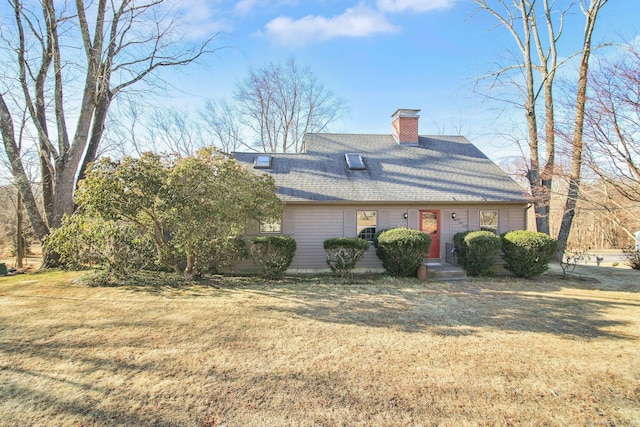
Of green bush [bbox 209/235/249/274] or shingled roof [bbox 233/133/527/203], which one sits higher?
shingled roof [bbox 233/133/527/203]

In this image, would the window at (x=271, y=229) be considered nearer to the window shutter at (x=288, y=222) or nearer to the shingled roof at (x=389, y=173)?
the window shutter at (x=288, y=222)

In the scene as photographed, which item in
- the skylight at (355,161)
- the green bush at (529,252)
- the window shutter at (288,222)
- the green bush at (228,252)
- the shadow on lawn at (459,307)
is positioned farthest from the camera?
the skylight at (355,161)

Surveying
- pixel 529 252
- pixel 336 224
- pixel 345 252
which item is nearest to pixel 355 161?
pixel 336 224

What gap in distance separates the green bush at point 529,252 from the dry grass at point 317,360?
1898 mm

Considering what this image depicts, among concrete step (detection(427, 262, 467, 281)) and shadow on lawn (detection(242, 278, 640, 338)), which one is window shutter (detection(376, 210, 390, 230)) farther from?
shadow on lawn (detection(242, 278, 640, 338))

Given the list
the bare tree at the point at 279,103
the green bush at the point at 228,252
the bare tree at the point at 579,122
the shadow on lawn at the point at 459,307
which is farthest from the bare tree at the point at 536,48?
the bare tree at the point at 279,103

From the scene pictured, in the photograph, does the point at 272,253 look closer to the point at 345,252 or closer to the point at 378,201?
the point at 345,252

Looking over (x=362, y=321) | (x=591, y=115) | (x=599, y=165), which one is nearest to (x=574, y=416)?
(x=362, y=321)

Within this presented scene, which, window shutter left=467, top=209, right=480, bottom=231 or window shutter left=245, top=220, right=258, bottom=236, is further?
window shutter left=467, top=209, right=480, bottom=231

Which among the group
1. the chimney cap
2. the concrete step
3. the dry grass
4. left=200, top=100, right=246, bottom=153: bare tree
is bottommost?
the dry grass

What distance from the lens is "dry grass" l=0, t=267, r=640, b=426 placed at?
9.39ft

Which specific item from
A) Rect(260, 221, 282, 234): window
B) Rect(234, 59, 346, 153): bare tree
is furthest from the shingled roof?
Rect(234, 59, 346, 153): bare tree

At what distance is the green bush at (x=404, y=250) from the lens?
884 centimetres

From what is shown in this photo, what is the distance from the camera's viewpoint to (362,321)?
541cm
